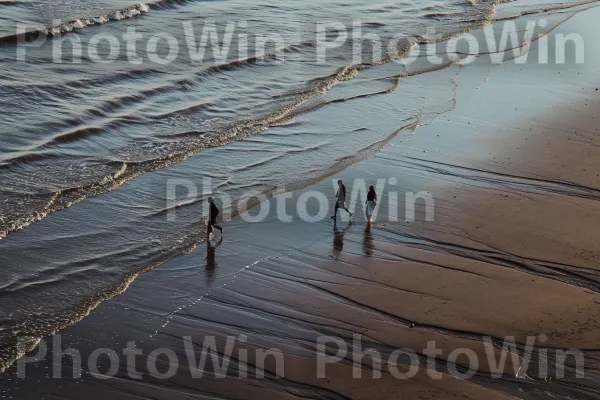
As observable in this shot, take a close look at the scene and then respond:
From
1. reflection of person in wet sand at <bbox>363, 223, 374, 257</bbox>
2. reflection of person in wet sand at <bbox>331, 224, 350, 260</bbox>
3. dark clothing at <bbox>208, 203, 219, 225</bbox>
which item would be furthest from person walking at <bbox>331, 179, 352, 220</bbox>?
dark clothing at <bbox>208, 203, 219, 225</bbox>

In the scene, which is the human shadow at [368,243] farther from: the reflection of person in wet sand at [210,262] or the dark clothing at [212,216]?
the dark clothing at [212,216]

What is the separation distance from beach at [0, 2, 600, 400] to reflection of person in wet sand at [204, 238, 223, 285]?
4 cm

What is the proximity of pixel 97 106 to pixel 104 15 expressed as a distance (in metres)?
10.8

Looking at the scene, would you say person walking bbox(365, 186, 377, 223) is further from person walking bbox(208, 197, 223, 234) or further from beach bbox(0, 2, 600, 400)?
person walking bbox(208, 197, 223, 234)

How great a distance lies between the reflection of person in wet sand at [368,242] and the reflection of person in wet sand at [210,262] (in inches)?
104

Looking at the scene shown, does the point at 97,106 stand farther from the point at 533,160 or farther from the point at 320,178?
the point at 533,160

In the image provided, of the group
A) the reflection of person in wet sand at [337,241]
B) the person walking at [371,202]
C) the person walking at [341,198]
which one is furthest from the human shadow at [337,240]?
the person walking at [371,202]

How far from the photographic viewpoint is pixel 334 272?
48.1 ft

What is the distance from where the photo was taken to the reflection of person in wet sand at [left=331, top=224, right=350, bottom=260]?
1547cm

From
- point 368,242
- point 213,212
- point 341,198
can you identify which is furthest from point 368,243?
point 213,212

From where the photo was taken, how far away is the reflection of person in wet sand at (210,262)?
47.7 feet

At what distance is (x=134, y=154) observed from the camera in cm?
2070

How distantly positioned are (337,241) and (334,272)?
1.42m

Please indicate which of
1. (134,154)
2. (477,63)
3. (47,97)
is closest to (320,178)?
(134,154)
